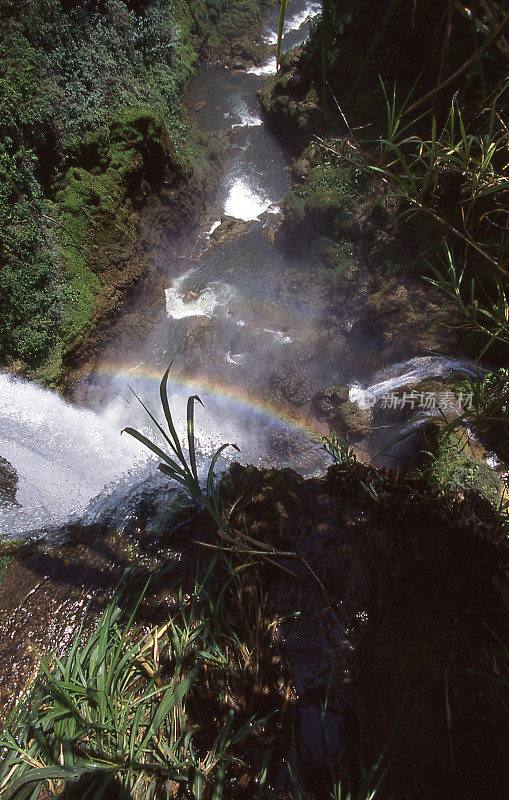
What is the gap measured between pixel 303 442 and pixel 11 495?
4791 millimetres

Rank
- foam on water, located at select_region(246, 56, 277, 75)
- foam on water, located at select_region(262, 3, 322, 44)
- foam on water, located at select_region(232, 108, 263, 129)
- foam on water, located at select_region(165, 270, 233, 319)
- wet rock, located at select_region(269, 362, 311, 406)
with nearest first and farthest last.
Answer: wet rock, located at select_region(269, 362, 311, 406)
foam on water, located at select_region(165, 270, 233, 319)
foam on water, located at select_region(232, 108, 263, 129)
foam on water, located at select_region(246, 56, 277, 75)
foam on water, located at select_region(262, 3, 322, 44)

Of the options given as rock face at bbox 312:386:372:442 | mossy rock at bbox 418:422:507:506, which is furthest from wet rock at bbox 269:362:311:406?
mossy rock at bbox 418:422:507:506

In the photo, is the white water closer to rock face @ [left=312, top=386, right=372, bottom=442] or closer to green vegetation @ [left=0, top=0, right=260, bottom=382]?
green vegetation @ [left=0, top=0, right=260, bottom=382]

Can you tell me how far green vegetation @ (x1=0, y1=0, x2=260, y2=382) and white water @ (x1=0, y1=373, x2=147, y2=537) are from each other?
1.82 feet

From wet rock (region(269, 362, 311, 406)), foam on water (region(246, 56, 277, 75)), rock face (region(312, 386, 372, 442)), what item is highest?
foam on water (region(246, 56, 277, 75))

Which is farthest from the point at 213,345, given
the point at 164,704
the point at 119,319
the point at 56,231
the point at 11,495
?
the point at 164,704

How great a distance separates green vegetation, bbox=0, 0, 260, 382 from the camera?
5.93 metres

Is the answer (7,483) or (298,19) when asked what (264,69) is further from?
(7,483)

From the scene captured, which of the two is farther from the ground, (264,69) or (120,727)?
(264,69)

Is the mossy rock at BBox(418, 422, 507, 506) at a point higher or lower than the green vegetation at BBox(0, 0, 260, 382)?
lower

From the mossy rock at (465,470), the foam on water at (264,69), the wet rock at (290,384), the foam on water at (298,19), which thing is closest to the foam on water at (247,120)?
the foam on water at (264,69)

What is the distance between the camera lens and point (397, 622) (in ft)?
5.16

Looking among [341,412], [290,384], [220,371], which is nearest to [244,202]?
[220,371]

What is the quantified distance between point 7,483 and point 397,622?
14.7 ft
